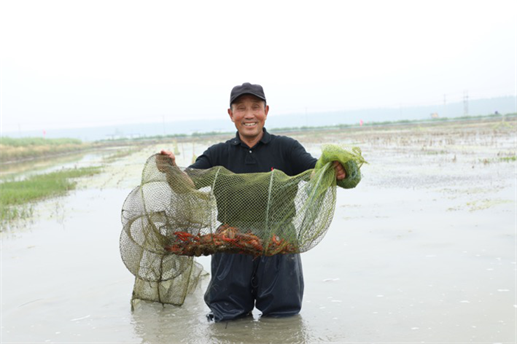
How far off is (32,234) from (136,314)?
4.05m

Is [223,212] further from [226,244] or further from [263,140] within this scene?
[263,140]

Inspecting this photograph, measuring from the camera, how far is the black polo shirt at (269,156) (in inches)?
153

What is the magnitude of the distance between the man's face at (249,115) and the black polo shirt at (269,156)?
0.30 feet

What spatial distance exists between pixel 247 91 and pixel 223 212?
0.81 meters

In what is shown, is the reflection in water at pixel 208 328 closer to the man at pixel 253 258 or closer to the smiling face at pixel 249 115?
the man at pixel 253 258

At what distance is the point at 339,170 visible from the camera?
3551 millimetres

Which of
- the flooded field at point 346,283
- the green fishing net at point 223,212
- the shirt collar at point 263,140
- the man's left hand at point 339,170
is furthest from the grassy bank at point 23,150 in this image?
the man's left hand at point 339,170

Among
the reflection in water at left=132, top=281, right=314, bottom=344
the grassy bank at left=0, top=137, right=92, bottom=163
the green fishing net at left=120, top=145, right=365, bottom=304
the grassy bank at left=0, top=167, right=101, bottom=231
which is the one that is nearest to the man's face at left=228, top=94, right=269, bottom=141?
the green fishing net at left=120, top=145, right=365, bottom=304

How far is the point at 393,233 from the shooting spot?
680 centimetres

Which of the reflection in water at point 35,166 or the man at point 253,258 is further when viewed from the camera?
the reflection in water at point 35,166

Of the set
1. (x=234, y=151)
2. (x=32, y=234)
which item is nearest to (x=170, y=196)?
(x=234, y=151)

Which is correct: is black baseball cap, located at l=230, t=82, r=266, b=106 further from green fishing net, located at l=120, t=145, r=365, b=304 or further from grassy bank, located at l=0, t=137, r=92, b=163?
grassy bank, located at l=0, t=137, r=92, b=163

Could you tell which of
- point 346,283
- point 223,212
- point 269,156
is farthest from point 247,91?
point 346,283

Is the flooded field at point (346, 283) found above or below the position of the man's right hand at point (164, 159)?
below
